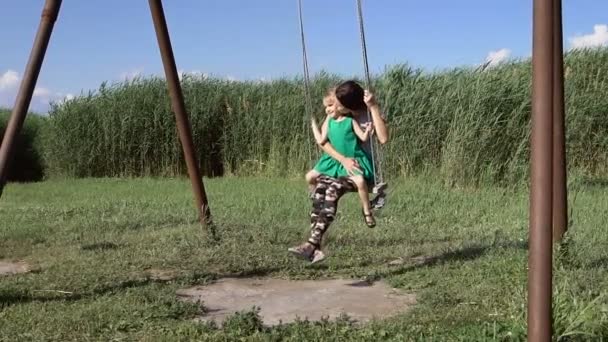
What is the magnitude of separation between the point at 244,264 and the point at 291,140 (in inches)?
350

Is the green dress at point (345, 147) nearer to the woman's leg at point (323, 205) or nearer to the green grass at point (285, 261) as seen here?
the woman's leg at point (323, 205)

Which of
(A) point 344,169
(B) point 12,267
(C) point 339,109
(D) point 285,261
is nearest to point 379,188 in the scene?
(A) point 344,169

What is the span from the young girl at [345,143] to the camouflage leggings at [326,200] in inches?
1.9

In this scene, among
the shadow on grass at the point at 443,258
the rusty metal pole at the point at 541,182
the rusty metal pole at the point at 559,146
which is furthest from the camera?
the shadow on grass at the point at 443,258

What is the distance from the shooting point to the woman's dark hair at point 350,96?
17.6 feet

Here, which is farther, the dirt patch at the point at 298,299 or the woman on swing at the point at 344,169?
the woman on swing at the point at 344,169

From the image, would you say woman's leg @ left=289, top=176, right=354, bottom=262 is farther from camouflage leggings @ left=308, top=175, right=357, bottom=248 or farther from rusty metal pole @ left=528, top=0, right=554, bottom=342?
rusty metal pole @ left=528, top=0, right=554, bottom=342

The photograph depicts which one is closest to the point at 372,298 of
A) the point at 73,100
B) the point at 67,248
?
the point at 67,248

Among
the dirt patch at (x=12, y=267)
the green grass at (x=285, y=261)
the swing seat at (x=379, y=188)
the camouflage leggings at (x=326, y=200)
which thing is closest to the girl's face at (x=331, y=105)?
the camouflage leggings at (x=326, y=200)

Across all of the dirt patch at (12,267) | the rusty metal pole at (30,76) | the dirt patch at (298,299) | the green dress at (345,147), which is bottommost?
the dirt patch at (298,299)

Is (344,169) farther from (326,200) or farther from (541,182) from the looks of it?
(541,182)

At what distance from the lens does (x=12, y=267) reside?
20.2ft

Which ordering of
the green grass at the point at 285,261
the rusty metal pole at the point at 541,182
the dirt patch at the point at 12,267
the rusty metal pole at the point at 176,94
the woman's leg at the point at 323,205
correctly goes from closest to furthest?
the rusty metal pole at the point at 541,182, the green grass at the point at 285,261, the woman's leg at the point at 323,205, the dirt patch at the point at 12,267, the rusty metal pole at the point at 176,94

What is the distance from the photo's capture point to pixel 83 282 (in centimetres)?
529
